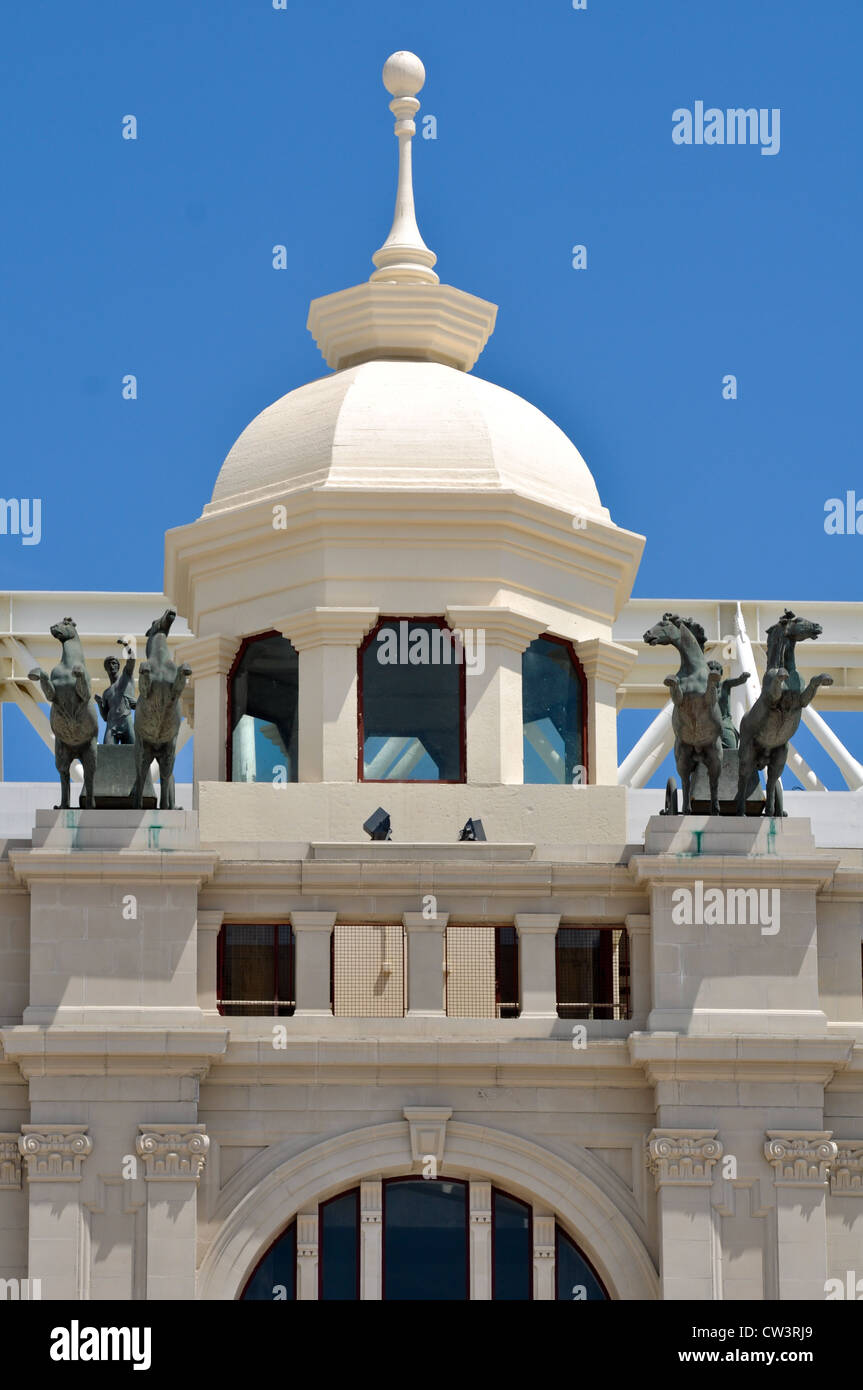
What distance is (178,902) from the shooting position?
206 feet

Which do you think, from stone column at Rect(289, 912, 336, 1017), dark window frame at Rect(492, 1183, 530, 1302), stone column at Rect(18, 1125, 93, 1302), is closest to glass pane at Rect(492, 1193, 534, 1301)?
dark window frame at Rect(492, 1183, 530, 1302)

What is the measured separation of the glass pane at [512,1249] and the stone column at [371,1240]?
1.90 metres

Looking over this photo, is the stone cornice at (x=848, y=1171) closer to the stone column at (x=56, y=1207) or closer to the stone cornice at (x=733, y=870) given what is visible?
the stone cornice at (x=733, y=870)

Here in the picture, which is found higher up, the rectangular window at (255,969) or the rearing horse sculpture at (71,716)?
the rearing horse sculpture at (71,716)

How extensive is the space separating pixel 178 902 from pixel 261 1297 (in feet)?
21.8

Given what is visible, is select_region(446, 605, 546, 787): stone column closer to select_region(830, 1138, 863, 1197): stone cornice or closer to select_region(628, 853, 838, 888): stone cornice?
select_region(628, 853, 838, 888): stone cornice

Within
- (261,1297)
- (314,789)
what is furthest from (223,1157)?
(314,789)

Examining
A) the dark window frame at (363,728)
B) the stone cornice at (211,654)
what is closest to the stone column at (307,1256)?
the dark window frame at (363,728)

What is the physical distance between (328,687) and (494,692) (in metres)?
3.05

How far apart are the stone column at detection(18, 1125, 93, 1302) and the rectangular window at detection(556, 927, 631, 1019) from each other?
8557 mm

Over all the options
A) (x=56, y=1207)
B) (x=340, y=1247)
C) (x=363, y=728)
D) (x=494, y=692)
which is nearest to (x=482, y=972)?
(x=340, y=1247)

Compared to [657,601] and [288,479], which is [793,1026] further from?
[657,601]

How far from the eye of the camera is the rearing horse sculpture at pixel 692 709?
6375cm

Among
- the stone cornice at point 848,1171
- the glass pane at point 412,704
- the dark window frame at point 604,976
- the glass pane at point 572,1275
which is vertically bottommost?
the glass pane at point 572,1275
